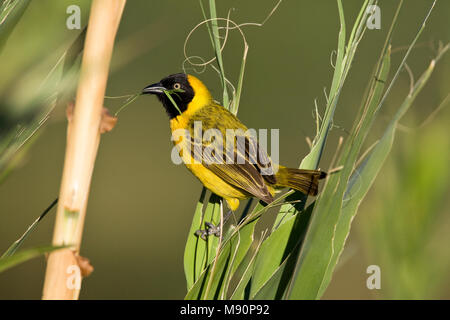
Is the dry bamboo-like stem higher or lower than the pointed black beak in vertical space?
lower

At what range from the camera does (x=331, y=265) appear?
3.32 ft

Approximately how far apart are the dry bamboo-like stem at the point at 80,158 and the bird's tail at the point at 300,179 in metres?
0.66

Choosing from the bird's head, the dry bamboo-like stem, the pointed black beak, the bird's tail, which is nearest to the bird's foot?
the bird's tail

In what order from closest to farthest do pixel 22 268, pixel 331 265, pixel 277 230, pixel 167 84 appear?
pixel 331 265
pixel 277 230
pixel 167 84
pixel 22 268

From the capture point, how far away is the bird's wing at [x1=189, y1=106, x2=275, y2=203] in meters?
1.99

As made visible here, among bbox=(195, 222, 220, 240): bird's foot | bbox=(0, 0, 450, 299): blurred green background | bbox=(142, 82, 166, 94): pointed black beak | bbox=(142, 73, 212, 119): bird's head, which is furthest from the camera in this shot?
bbox=(0, 0, 450, 299): blurred green background

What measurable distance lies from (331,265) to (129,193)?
4959 millimetres

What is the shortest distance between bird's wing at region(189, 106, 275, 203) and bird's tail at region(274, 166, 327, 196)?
60 mm

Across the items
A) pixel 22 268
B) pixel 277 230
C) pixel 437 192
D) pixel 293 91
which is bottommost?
pixel 437 192

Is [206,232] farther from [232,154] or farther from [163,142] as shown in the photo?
[163,142]

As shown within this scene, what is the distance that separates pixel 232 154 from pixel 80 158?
1.31 metres

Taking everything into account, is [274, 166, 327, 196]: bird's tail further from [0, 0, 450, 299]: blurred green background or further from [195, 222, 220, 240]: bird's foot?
[0, 0, 450, 299]: blurred green background

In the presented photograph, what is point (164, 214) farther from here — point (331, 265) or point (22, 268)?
point (331, 265)

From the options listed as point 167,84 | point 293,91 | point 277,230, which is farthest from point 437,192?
point 293,91
